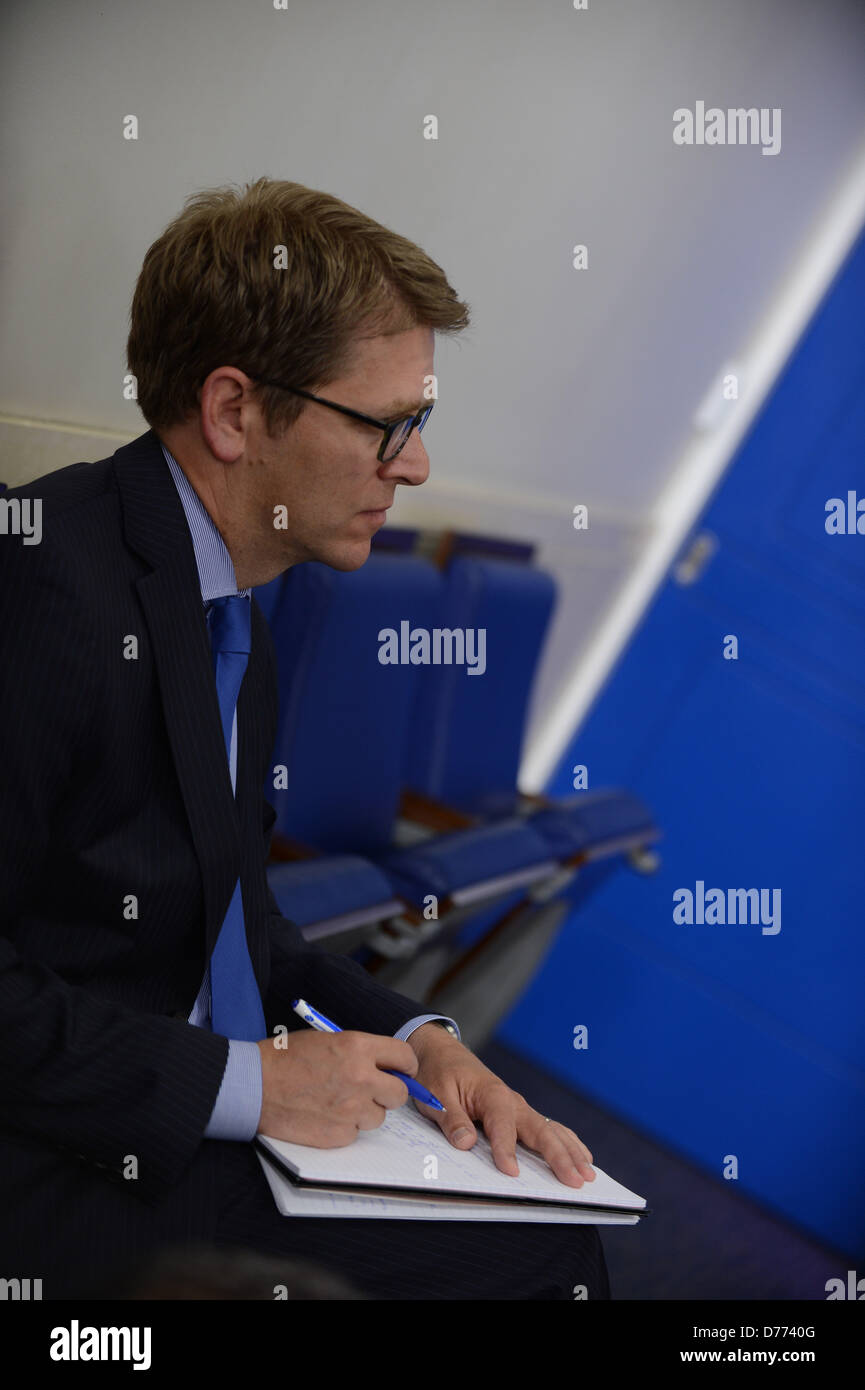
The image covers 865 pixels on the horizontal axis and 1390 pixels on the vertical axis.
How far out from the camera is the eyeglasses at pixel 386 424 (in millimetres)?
1246

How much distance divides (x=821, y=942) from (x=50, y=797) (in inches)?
114

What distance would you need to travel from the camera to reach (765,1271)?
3.04 metres

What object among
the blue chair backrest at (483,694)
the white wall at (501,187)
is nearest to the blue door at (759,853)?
the white wall at (501,187)

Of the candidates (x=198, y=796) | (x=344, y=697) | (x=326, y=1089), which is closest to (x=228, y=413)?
(x=198, y=796)

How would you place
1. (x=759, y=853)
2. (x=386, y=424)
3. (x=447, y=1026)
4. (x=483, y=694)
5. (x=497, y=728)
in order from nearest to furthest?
(x=386, y=424) → (x=447, y=1026) → (x=483, y=694) → (x=497, y=728) → (x=759, y=853)

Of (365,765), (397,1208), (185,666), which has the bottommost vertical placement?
(397,1208)

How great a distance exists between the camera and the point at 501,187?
2.59 meters

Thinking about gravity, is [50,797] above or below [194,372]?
below

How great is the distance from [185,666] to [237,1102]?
1.32ft

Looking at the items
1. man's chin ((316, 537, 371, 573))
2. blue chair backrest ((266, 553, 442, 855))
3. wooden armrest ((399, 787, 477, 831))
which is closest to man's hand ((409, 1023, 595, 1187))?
man's chin ((316, 537, 371, 573))

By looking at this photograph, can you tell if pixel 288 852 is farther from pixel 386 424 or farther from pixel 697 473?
pixel 697 473
